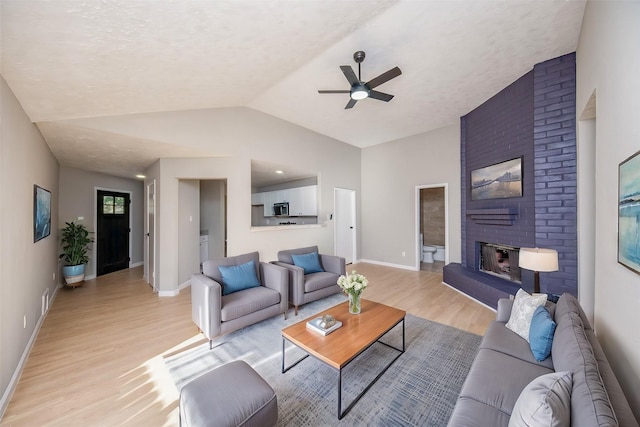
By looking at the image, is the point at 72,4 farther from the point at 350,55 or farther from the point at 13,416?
the point at 13,416

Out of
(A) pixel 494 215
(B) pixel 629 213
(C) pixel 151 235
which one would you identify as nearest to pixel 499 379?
(B) pixel 629 213

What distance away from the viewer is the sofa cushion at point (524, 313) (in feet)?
6.09

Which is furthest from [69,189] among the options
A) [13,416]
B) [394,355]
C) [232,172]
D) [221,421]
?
[394,355]

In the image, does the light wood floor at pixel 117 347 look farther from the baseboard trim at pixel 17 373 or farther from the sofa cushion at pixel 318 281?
the sofa cushion at pixel 318 281

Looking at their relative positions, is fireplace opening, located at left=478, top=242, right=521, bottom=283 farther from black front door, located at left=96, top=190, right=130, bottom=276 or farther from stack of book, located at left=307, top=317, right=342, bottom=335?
black front door, located at left=96, top=190, right=130, bottom=276

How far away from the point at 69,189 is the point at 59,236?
96 centimetres

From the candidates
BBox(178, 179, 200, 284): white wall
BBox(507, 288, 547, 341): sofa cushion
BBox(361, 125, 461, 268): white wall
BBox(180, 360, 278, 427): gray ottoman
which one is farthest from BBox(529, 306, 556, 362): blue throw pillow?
BBox(178, 179, 200, 284): white wall

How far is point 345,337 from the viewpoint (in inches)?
76.5

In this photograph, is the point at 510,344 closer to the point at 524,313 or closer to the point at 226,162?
the point at 524,313

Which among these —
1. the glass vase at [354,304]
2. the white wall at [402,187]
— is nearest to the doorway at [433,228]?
the white wall at [402,187]

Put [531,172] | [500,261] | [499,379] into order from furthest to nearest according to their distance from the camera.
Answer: [500,261], [531,172], [499,379]

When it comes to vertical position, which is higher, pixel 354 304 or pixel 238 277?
pixel 238 277

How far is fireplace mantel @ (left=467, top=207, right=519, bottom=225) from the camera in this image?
3.42 meters

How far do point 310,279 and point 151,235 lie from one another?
3.26 m
